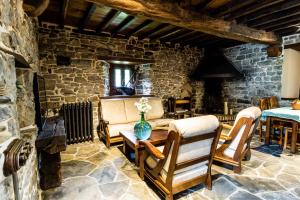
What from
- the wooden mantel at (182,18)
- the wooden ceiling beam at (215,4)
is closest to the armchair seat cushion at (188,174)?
the wooden mantel at (182,18)

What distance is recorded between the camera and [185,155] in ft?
5.85

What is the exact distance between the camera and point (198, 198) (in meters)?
2.01

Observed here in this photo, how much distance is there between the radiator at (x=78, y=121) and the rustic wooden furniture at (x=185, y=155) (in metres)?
2.34

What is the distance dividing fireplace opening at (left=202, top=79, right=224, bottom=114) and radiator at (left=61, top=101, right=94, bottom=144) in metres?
3.97

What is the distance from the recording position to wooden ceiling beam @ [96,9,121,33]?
2981mm

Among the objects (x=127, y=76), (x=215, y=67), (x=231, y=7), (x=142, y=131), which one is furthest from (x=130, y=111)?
(x=215, y=67)

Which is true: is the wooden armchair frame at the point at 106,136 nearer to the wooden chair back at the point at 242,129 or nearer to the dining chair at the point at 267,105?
the wooden chair back at the point at 242,129

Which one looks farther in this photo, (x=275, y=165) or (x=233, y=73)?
(x=233, y=73)

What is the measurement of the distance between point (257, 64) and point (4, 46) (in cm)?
546

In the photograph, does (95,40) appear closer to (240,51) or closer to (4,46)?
(4,46)

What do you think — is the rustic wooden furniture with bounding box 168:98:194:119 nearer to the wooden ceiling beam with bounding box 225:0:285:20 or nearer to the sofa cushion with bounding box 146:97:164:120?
the sofa cushion with bounding box 146:97:164:120

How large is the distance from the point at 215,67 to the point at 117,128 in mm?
3707

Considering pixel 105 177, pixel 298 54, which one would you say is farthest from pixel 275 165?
pixel 298 54

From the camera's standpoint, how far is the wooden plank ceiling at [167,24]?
2.69 m
